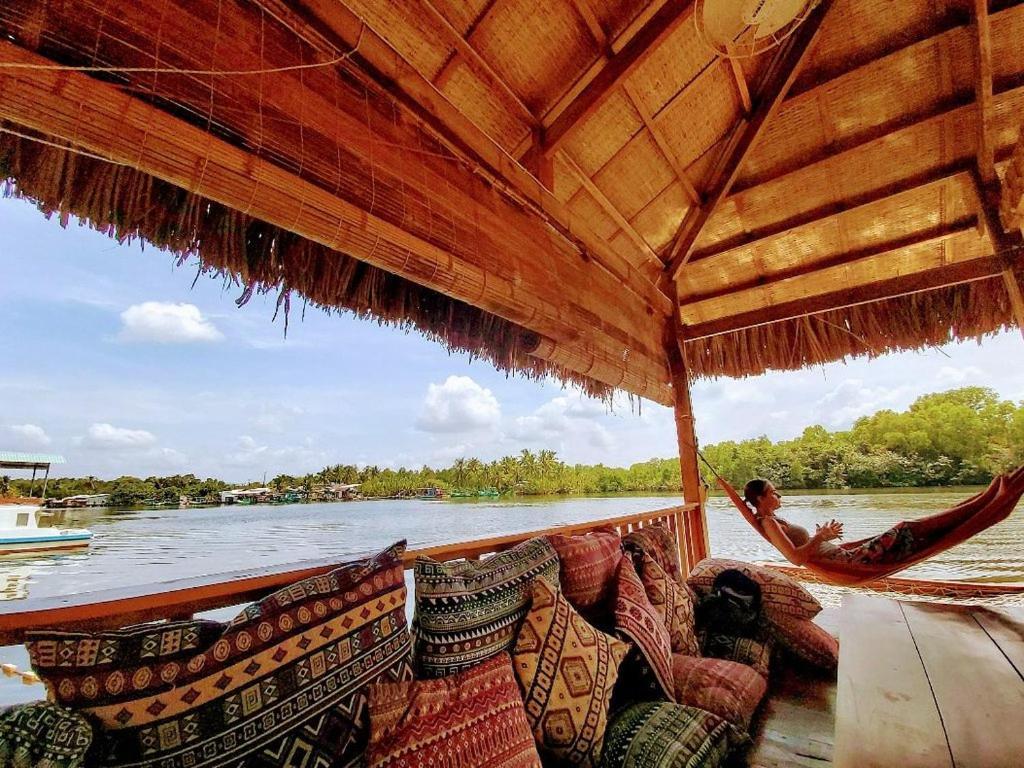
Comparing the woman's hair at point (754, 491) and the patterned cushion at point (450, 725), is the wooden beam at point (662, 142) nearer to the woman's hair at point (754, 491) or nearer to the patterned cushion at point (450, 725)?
the woman's hair at point (754, 491)

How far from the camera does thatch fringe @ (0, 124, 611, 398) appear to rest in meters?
1.02

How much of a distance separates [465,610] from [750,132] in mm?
3068

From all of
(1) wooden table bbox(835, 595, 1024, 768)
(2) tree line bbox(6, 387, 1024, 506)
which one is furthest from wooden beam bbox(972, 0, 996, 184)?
(2) tree line bbox(6, 387, 1024, 506)

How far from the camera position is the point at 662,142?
9.07ft

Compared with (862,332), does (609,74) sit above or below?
above

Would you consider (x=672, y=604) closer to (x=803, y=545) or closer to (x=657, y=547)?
(x=657, y=547)

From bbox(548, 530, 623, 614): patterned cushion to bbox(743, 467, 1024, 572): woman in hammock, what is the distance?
4.60ft

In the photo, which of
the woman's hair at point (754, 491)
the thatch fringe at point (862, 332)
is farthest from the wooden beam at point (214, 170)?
the thatch fringe at point (862, 332)

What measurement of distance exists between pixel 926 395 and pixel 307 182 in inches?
570

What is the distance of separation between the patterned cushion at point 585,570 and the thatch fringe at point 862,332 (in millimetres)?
2750

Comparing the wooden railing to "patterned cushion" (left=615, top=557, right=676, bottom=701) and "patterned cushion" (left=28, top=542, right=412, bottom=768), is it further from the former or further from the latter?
"patterned cushion" (left=615, top=557, right=676, bottom=701)

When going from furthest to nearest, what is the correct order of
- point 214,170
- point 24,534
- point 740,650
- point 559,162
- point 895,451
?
point 24,534
point 895,451
point 559,162
point 740,650
point 214,170

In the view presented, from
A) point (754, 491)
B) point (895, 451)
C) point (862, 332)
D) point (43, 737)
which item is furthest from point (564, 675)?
point (895, 451)

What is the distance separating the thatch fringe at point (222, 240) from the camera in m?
1.02
